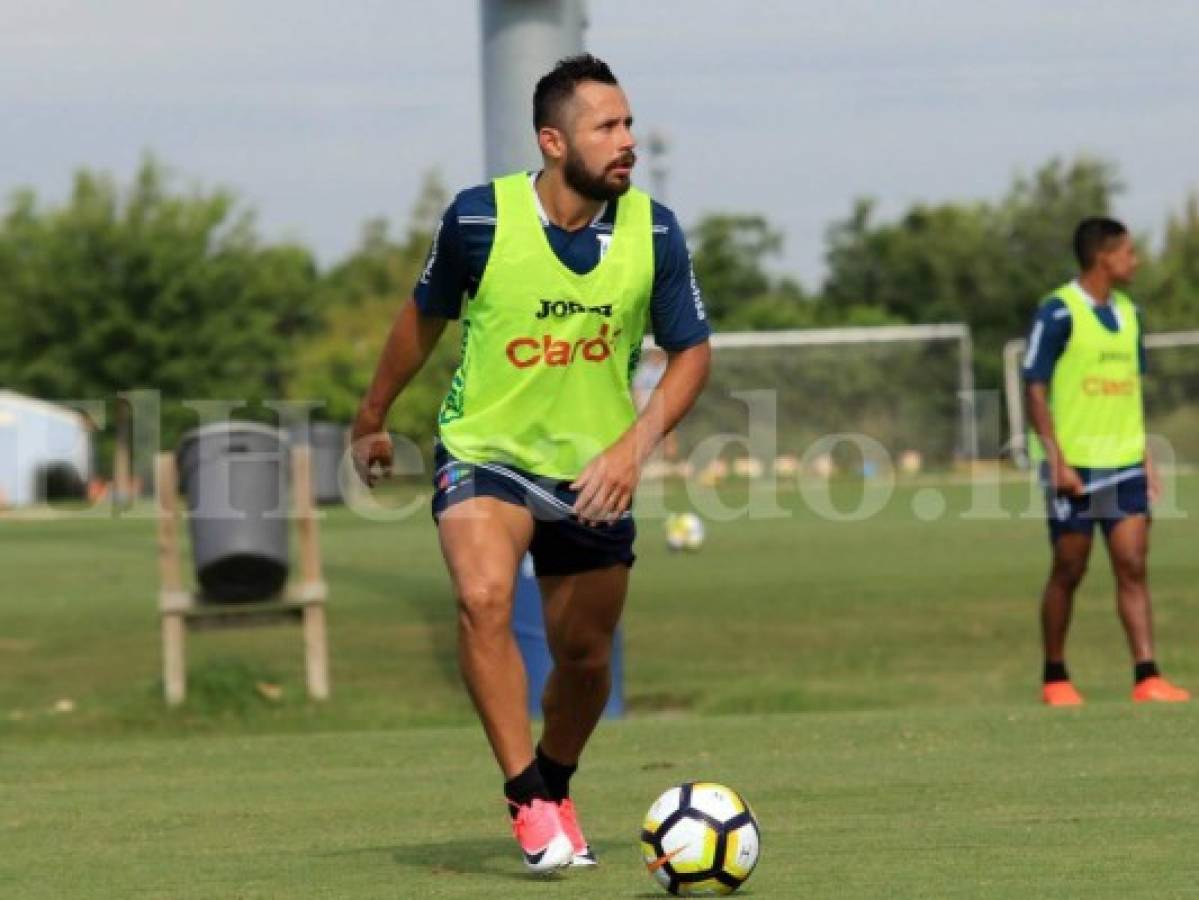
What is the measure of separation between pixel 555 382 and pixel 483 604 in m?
0.69

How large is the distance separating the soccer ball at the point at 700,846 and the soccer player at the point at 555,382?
→ 0.54 meters


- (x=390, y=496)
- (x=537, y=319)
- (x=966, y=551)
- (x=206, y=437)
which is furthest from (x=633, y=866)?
(x=390, y=496)

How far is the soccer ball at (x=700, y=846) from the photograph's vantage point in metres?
6.25

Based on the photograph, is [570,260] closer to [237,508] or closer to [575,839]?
[575,839]

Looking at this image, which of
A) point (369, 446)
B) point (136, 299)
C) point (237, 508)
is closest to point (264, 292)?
point (136, 299)

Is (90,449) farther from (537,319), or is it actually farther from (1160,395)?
(537,319)

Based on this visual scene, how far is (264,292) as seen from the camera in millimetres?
66438

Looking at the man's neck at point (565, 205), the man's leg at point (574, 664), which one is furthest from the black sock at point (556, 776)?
the man's neck at point (565, 205)

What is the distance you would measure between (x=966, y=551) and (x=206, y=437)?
Answer: 41.8 ft

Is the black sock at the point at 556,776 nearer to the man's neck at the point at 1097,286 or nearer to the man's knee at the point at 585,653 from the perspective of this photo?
the man's knee at the point at 585,653

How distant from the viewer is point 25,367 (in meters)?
65.4

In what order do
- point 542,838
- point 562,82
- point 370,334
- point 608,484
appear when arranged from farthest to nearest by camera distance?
point 370,334, point 562,82, point 608,484, point 542,838

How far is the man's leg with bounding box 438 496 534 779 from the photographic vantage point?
22.5ft

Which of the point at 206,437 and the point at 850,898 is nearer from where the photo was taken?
the point at 850,898
